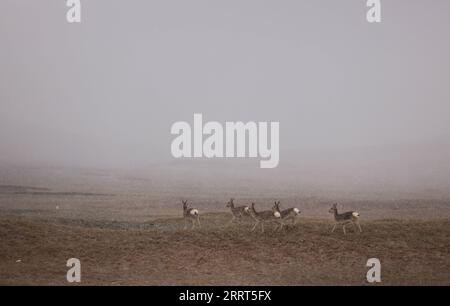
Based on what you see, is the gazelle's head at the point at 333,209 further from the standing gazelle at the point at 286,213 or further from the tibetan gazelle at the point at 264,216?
the tibetan gazelle at the point at 264,216

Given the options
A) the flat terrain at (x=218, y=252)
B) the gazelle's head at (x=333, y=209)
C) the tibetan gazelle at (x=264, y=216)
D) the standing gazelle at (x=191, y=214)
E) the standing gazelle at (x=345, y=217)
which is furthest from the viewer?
the standing gazelle at (x=191, y=214)

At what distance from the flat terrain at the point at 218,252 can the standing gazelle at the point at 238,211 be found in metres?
0.22

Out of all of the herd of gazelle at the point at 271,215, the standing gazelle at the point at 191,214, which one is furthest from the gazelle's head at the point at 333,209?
the standing gazelle at the point at 191,214

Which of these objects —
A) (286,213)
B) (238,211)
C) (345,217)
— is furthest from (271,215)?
(345,217)

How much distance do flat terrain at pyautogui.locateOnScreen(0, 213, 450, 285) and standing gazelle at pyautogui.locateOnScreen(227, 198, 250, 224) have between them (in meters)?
0.22

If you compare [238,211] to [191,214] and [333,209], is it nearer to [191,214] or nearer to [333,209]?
[191,214]

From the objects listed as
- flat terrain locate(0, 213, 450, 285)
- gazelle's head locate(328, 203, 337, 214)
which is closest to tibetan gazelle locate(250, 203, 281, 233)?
flat terrain locate(0, 213, 450, 285)

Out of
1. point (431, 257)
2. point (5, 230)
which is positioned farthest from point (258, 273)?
point (5, 230)

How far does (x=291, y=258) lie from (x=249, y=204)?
5.92 ft

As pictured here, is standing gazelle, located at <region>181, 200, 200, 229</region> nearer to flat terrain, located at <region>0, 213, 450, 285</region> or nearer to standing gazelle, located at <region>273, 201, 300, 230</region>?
flat terrain, located at <region>0, 213, 450, 285</region>

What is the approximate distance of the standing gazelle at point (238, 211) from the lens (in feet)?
36.1

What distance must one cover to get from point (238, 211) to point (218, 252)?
1.09 meters

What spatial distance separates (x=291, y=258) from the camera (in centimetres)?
1027

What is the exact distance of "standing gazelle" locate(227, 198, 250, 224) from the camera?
11.0 metres
